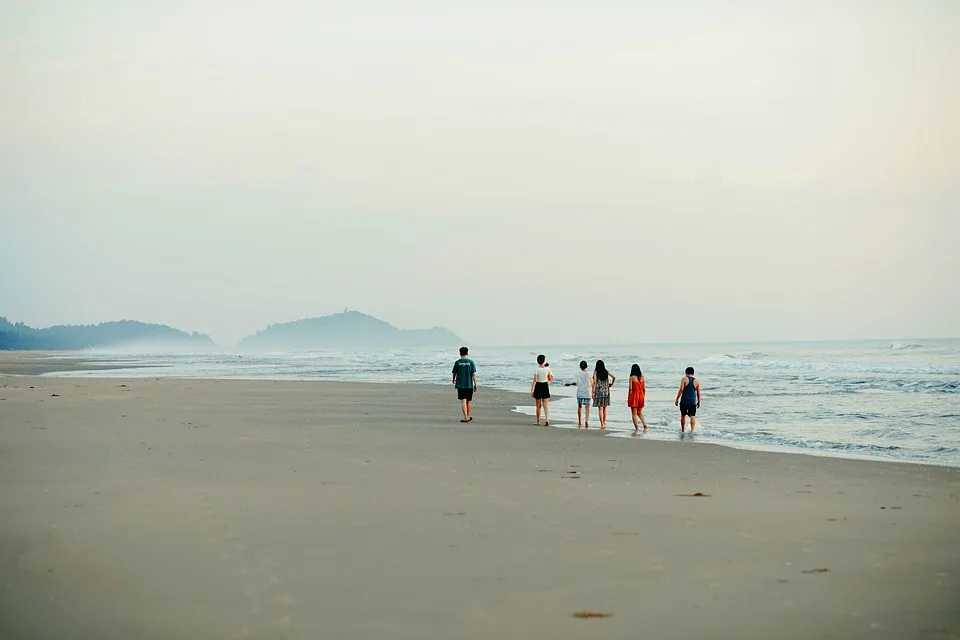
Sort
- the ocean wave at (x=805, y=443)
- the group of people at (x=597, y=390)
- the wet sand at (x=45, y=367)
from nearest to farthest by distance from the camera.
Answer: the ocean wave at (x=805, y=443) → the group of people at (x=597, y=390) → the wet sand at (x=45, y=367)

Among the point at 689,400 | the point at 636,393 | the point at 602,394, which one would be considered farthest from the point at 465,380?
the point at 689,400

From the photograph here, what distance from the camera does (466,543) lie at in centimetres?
687

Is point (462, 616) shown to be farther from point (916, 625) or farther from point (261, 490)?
point (261, 490)

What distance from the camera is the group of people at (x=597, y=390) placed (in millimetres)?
17328

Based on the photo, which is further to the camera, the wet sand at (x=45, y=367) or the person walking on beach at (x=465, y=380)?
the wet sand at (x=45, y=367)

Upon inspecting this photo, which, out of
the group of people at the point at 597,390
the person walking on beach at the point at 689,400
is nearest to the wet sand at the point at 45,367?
the group of people at the point at 597,390

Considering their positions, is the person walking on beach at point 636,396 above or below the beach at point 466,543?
above

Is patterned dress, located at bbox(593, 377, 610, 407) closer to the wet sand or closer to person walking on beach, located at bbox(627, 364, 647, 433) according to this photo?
person walking on beach, located at bbox(627, 364, 647, 433)

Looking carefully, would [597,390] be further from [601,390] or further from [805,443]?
[805,443]

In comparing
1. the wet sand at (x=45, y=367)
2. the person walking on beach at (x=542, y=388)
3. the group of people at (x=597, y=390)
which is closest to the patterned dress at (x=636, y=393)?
the group of people at (x=597, y=390)

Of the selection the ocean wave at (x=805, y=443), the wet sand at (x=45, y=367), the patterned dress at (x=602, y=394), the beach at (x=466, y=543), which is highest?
the patterned dress at (x=602, y=394)

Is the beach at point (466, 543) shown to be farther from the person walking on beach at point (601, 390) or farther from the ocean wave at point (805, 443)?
the person walking on beach at point (601, 390)

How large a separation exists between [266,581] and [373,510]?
250cm

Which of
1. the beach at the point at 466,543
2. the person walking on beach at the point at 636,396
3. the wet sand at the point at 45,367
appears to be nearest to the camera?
the beach at the point at 466,543
